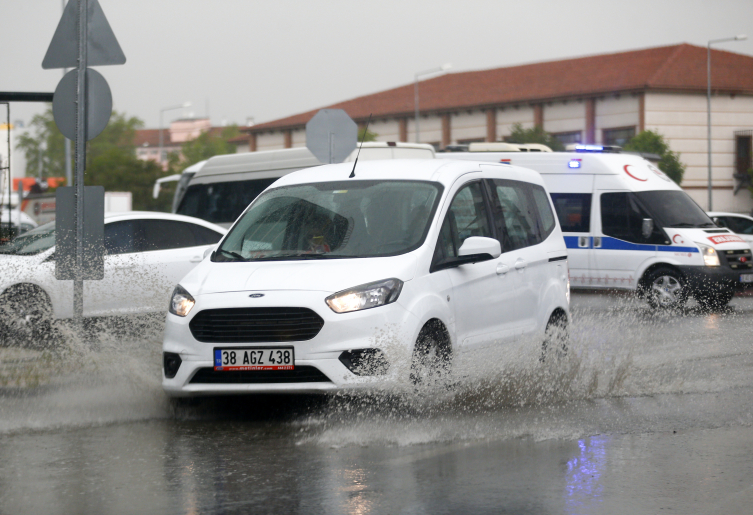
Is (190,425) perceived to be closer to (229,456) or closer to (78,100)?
(229,456)

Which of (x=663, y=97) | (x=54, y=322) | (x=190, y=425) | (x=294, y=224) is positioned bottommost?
(x=190, y=425)

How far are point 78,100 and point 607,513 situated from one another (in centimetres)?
587

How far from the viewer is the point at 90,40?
8.80 m

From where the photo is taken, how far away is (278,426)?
6781 millimetres

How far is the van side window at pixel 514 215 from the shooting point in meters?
8.43

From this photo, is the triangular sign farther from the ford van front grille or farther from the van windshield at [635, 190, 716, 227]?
the van windshield at [635, 190, 716, 227]

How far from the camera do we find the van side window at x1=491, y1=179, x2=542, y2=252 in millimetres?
8430

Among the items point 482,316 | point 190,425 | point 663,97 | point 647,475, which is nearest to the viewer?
point 647,475

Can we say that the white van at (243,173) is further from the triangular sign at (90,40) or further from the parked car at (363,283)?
the parked car at (363,283)

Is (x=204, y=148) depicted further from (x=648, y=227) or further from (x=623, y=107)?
(x=648, y=227)

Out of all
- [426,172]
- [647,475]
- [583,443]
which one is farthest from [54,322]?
[647,475]

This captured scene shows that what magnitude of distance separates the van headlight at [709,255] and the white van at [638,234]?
0.02m

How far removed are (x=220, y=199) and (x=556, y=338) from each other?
12784 millimetres

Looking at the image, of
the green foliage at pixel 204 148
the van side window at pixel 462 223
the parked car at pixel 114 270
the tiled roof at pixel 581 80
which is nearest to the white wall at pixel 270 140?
the tiled roof at pixel 581 80
